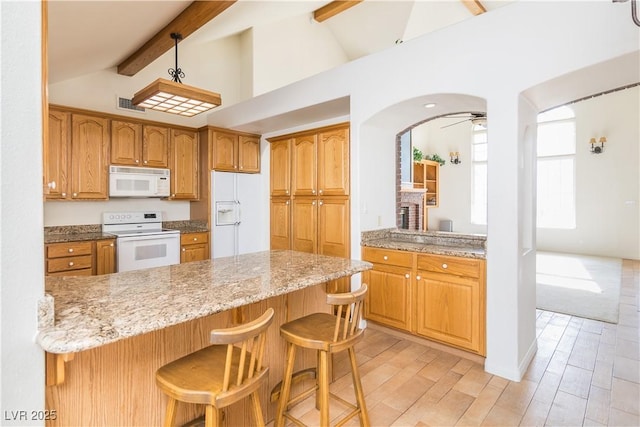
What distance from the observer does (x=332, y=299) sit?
1622 millimetres

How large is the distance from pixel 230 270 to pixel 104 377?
807 millimetres

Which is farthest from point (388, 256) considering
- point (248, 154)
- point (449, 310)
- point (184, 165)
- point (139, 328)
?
point (184, 165)

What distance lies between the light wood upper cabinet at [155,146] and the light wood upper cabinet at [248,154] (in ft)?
3.25

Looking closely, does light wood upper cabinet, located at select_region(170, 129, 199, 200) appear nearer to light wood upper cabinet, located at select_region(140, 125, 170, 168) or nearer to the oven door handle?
light wood upper cabinet, located at select_region(140, 125, 170, 168)

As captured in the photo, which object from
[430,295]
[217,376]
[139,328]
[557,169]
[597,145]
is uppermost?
[597,145]

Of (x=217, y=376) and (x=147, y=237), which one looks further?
(x=147, y=237)

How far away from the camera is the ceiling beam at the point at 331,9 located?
5308 millimetres

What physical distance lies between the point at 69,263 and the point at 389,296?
11.0 ft

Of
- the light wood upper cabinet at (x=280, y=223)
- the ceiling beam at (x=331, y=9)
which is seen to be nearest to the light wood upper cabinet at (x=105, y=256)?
the light wood upper cabinet at (x=280, y=223)

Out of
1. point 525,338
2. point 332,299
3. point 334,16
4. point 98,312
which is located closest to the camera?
point 98,312

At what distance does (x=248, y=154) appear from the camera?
5031 millimetres

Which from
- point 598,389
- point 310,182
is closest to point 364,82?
point 310,182

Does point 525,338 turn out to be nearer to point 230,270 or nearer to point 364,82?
point 230,270

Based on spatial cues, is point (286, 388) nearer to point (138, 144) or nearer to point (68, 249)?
point (68, 249)
